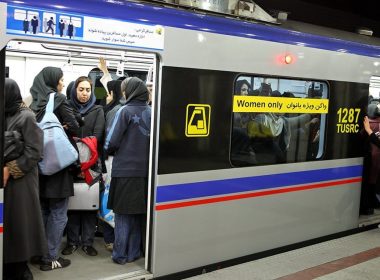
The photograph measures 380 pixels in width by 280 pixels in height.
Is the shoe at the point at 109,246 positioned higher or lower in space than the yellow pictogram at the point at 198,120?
lower

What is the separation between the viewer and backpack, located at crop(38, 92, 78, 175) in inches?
152

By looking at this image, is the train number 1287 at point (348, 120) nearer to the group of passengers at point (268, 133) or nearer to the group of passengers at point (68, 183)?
the group of passengers at point (268, 133)

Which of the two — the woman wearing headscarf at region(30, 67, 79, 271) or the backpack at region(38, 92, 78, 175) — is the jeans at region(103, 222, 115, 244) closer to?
the woman wearing headscarf at region(30, 67, 79, 271)

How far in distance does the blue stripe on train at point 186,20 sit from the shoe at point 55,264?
2.15 meters

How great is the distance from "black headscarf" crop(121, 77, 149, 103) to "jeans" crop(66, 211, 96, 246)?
1.25 meters

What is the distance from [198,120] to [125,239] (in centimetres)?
126

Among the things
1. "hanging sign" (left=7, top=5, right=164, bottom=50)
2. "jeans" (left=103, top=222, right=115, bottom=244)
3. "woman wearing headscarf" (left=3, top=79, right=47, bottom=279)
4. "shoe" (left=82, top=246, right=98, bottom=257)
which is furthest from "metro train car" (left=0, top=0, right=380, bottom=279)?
"jeans" (left=103, top=222, right=115, bottom=244)

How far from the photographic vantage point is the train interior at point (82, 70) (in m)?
4.00

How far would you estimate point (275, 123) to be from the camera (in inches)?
179

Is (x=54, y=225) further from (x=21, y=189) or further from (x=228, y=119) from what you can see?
(x=228, y=119)

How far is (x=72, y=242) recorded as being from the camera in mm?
4531

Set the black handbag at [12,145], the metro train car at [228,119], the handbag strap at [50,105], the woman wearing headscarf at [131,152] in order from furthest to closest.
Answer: the woman wearing headscarf at [131,152], the handbag strap at [50,105], the metro train car at [228,119], the black handbag at [12,145]

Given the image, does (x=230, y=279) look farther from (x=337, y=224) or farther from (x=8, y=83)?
(x=8, y=83)

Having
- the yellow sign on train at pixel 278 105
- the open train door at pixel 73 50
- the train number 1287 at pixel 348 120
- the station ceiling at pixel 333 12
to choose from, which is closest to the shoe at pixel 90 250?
the open train door at pixel 73 50
